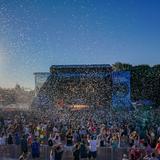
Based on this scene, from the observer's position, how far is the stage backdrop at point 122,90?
1887 inches

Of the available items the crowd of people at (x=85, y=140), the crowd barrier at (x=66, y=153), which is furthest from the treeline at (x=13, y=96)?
the crowd barrier at (x=66, y=153)

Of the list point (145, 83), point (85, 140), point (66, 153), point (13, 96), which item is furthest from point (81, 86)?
point (13, 96)

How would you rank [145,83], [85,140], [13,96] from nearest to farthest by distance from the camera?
1. [85,140]
2. [145,83]
3. [13,96]

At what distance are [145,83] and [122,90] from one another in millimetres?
Answer: 30398

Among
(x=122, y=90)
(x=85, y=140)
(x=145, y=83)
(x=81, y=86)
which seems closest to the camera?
(x=85, y=140)

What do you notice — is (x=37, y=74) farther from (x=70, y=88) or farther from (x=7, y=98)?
(x=7, y=98)

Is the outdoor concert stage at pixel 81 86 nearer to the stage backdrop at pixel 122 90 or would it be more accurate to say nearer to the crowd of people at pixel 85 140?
the stage backdrop at pixel 122 90

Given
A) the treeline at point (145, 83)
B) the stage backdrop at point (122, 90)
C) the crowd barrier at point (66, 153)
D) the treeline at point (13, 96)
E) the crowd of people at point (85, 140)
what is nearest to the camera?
the crowd of people at point (85, 140)

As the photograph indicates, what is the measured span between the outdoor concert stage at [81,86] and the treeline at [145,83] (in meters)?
16.4

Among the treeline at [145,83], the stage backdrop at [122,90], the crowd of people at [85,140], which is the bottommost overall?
the crowd of people at [85,140]

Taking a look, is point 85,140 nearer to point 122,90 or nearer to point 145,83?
point 122,90

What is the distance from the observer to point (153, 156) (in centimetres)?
1822

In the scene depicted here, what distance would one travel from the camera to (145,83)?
7775 centimetres

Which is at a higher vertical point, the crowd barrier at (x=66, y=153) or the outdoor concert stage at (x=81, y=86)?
the outdoor concert stage at (x=81, y=86)
